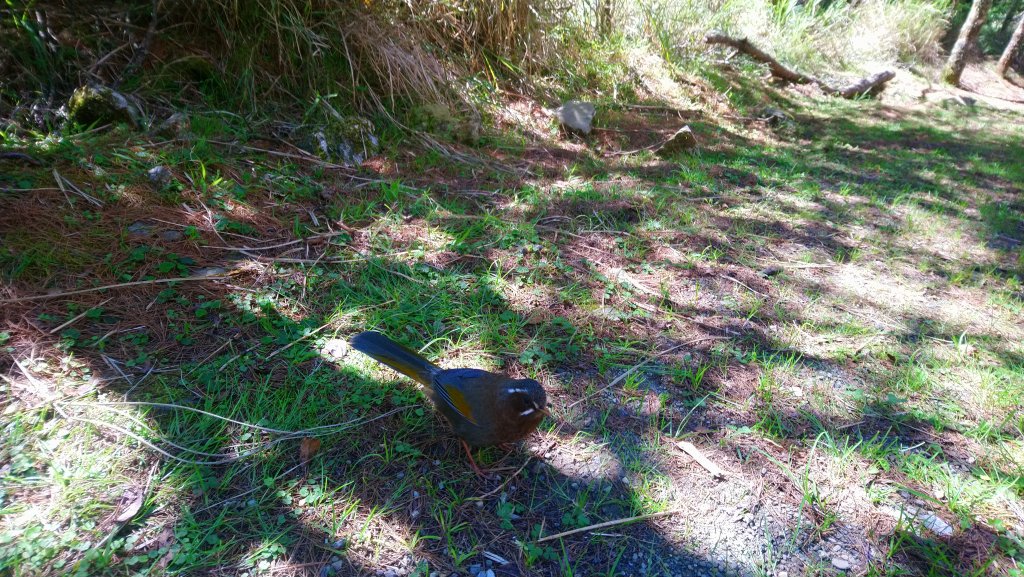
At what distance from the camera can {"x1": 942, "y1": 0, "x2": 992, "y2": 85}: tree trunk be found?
384 inches

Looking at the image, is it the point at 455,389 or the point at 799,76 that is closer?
the point at 455,389

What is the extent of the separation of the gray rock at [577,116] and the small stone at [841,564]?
4638 mm

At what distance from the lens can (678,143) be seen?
5562 millimetres

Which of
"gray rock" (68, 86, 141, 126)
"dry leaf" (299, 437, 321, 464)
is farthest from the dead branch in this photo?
"dry leaf" (299, 437, 321, 464)

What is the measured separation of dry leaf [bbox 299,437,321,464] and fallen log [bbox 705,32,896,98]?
9186mm

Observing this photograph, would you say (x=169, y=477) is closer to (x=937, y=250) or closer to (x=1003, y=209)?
(x=937, y=250)

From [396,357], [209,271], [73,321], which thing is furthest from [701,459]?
[73,321]

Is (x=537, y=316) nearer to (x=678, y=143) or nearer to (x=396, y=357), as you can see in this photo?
(x=396, y=357)

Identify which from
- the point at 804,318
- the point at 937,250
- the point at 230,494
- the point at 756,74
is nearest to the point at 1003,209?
the point at 937,250

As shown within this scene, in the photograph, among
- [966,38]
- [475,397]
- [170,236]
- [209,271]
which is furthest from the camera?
[966,38]

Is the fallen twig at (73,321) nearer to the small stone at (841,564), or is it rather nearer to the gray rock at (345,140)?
the gray rock at (345,140)

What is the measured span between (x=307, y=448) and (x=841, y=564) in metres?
2.03

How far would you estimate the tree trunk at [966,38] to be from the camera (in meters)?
9.74

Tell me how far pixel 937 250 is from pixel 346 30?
5.25 meters
